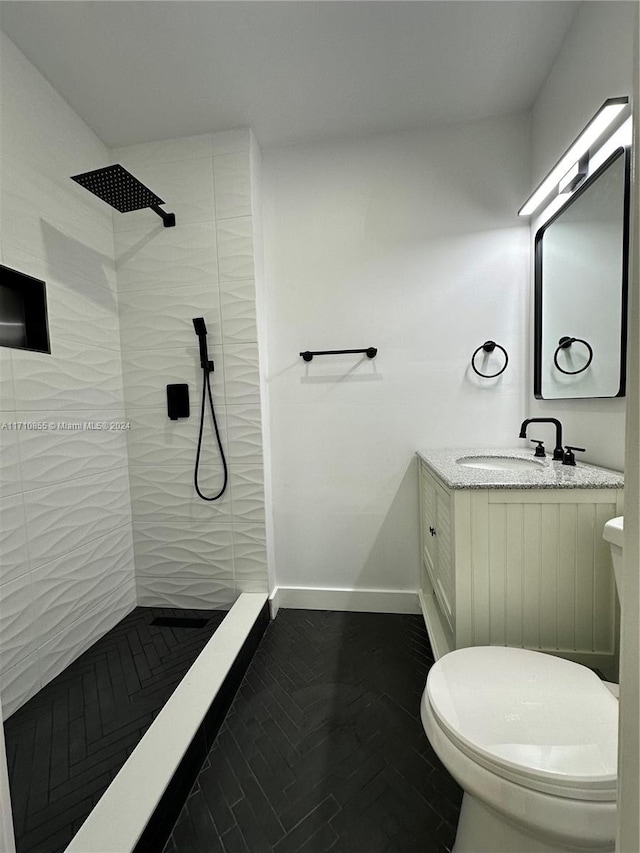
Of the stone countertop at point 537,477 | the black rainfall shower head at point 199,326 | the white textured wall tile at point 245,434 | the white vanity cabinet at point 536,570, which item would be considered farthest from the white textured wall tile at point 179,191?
the white vanity cabinet at point 536,570

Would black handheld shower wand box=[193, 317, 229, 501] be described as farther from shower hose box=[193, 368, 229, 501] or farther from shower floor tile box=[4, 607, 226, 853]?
shower floor tile box=[4, 607, 226, 853]

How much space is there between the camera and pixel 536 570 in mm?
1235

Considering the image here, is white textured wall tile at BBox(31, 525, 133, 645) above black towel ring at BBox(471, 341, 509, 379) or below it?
below

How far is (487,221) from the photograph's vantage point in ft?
6.62

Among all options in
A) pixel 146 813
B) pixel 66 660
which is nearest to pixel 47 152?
pixel 66 660

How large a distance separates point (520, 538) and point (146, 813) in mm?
1319

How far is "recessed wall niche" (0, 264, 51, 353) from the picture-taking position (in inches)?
61.2

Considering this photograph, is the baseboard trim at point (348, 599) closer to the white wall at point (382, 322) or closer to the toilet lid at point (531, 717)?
the white wall at point (382, 322)

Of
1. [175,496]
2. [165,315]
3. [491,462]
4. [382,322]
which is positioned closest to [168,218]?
[165,315]

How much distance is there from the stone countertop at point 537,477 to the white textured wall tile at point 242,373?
100cm

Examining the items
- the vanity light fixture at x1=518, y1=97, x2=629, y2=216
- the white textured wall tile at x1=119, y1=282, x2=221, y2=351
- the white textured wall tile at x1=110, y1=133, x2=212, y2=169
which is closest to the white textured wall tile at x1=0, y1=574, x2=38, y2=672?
the white textured wall tile at x1=119, y1=282, x2=221, y2=351

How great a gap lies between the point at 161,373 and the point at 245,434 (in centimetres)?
60

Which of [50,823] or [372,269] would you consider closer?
[50,823]

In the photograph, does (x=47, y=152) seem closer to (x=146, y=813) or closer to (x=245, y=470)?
(x=245, y=470)
